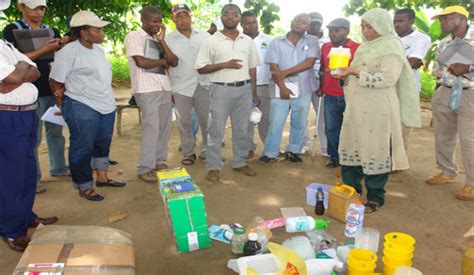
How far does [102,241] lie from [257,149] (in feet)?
11.9

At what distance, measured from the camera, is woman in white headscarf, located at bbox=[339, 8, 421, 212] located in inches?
137

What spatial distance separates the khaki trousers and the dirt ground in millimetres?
323

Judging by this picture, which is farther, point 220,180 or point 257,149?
point 257,149

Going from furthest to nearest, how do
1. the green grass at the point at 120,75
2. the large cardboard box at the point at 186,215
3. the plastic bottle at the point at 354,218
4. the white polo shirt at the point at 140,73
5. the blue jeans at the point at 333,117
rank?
the green grass at the point at 120,75 → the blue jeans at the point at 333,117 → the white polo shirt at the point at 140,73 → the plastic bottle at the point at 354,218 → the large cardboard box at the point at 186,215

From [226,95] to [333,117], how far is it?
1.50m

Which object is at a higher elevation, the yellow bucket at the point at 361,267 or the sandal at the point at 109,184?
the yellow bucket at the point at 361,267

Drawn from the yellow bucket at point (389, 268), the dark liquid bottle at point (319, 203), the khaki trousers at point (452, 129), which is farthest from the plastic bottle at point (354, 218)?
the khaki trousers at point (452, 129)

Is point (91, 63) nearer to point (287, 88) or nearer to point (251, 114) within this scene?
point (251, 114)

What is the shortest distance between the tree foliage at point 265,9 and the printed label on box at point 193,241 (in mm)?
3484

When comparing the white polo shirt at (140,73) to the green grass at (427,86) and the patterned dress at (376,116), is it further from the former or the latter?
the green grass at (427,86)

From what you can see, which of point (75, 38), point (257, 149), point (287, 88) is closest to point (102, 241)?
point (75, 38)

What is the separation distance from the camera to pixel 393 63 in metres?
3.44

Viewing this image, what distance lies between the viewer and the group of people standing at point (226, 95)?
10.4 ft

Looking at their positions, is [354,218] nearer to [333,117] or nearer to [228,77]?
[333,117]
